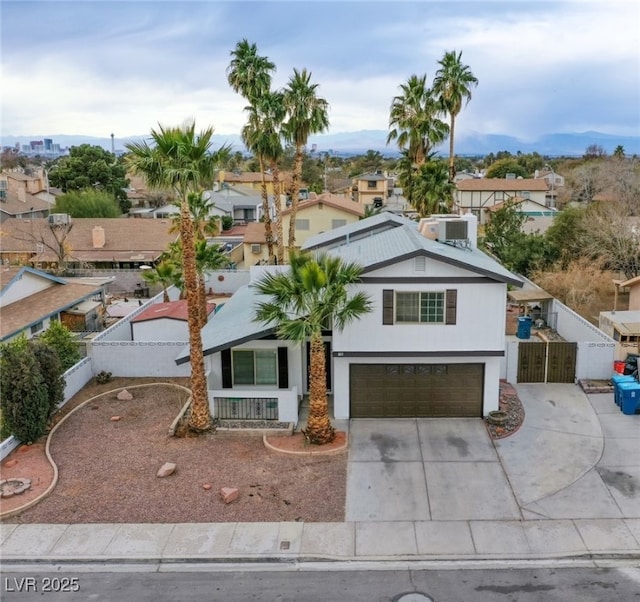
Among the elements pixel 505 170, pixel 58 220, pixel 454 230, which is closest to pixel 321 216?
pixel 58 220

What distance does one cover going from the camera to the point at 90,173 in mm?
72938

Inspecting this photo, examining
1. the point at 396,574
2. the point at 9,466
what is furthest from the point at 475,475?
the point at 9,466

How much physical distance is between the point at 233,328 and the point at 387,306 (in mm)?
5159

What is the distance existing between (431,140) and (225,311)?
68.2ft

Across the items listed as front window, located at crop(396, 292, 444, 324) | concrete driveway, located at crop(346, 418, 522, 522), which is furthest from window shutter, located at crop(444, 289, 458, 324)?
concrete driveway, located at crop(346, 418, 522, 522)

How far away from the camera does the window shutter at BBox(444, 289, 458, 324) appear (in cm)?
1848

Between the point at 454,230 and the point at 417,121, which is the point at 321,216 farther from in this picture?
the point at 454,230

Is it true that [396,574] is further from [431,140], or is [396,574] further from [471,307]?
[431,140]

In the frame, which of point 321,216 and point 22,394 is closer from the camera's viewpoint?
point 22,394

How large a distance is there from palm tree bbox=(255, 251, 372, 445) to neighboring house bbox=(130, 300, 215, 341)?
28.5 ft

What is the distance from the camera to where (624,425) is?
1878 centimetres

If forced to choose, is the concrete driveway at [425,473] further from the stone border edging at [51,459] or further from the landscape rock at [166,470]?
the stone border edging at [51,459]

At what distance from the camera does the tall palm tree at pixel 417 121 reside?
3772cm

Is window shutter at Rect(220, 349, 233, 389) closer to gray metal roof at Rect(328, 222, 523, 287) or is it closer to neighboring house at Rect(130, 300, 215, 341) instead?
gray metal roof at Rect(328, 222, 523, 287)
